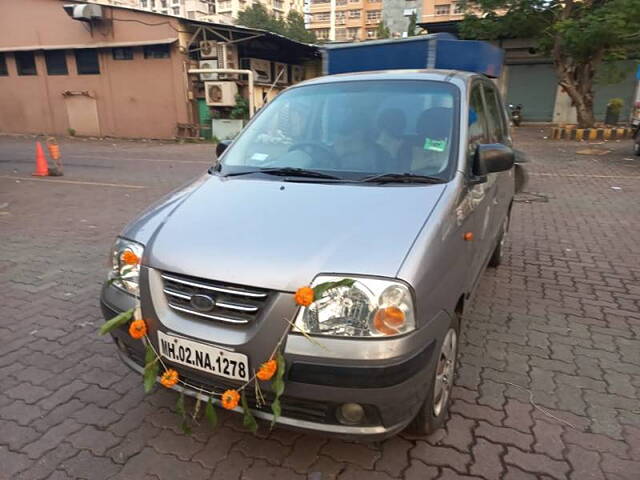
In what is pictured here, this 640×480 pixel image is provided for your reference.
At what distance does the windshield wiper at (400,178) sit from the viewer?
2502 mm

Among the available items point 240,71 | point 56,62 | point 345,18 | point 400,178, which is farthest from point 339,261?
point 345,18

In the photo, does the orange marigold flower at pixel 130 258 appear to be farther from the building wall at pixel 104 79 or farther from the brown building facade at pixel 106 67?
the building wall at pixel 104 79

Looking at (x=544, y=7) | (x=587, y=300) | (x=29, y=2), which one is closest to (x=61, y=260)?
(x=587, y=300)

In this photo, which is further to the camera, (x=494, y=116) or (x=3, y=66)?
(x=3, y=66)

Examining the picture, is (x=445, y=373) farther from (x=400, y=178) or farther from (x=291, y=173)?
(x=291, y=173)

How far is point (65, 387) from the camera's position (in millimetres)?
2801

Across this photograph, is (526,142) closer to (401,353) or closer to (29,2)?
(401,353)

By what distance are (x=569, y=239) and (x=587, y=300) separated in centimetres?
196

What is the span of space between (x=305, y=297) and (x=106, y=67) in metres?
21.5

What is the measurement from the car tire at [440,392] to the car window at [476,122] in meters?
1.07

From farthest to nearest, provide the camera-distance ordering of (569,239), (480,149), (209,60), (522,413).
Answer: (209,60) < (569,239) < (480,149) < (522,413)

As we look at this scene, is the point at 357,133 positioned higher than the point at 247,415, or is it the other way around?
the point at 357,133

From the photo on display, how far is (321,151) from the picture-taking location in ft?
9.50

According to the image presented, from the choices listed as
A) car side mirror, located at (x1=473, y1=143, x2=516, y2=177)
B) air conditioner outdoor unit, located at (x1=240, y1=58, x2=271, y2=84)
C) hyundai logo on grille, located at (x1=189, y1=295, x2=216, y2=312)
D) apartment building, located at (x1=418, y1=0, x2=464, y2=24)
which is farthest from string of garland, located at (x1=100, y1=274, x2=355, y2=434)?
apartment building, located at (x1=418, y1=0, x2=464, y2=24)
